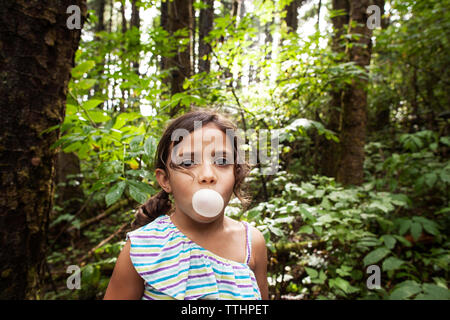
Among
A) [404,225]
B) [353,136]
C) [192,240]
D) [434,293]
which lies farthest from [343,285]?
[353,136]

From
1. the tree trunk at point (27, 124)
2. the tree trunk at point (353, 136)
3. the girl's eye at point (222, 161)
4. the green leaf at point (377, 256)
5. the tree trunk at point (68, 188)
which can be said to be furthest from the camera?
the tree trunk at point (68, 188)

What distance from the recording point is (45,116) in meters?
1.40

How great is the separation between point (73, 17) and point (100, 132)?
79 cm

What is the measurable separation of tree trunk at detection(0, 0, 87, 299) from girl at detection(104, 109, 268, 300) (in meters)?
0.77

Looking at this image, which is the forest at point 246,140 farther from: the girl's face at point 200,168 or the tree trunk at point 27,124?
the girl's face at point 200,168

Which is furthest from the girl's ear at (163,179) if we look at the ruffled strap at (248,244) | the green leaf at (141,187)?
the ruffled strap at (248,244)

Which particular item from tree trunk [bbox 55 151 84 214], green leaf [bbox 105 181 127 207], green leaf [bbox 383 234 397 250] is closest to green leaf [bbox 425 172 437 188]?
green leaf [bbox 383 234 397 250]

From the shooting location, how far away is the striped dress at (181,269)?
0.92 m

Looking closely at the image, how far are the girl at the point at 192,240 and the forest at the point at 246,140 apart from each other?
215 millimetres

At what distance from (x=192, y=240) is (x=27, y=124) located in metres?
1.12

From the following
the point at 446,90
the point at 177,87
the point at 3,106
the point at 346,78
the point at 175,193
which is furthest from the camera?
the point at 446,90

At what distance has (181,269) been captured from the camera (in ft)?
3.09
